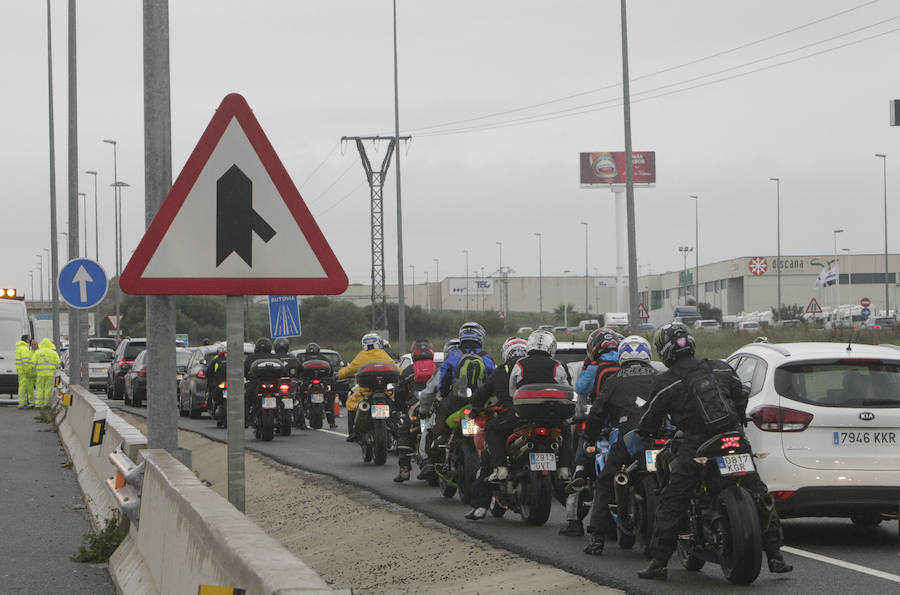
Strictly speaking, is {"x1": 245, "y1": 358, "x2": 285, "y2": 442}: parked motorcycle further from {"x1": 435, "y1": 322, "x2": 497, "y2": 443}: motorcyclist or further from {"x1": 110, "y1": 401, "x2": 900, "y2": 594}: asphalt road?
{"x1": 435, "y1": 322, "x2": 497, "y2": 443}: motorcyclist

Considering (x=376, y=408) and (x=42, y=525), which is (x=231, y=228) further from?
(x=376, y=408)

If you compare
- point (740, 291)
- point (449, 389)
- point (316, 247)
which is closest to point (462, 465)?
point (449, 389)

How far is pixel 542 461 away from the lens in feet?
37.6

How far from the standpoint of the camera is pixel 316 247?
5.78 meters

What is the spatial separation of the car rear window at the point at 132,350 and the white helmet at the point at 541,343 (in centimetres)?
2963

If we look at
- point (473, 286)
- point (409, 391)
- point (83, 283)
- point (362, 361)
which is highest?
point (473, 286)

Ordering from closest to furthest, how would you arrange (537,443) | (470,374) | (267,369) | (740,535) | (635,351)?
1. (740,535)
2. (635,351)
3. (537,443)
4. (470,374)
5. (267,369)

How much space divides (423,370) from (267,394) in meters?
6.51

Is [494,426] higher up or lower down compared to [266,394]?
higher up

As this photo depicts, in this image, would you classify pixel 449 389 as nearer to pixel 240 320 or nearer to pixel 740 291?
pixel 240 320

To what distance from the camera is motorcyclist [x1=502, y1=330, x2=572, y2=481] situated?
1172 cm

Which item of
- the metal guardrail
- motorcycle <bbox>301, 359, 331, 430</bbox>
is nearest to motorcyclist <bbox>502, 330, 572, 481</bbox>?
the metal guardrail

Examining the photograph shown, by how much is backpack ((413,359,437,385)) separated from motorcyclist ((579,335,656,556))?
676 centimetres

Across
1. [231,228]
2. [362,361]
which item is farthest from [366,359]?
[231,228]
